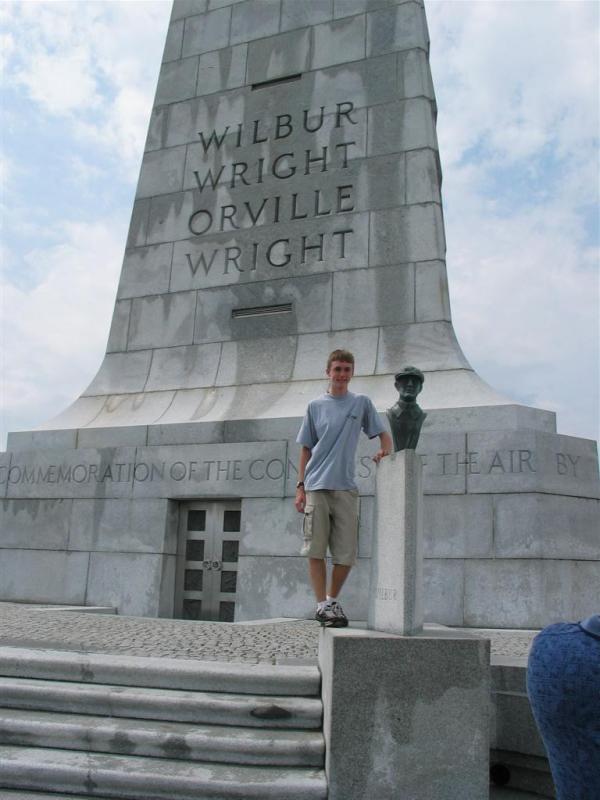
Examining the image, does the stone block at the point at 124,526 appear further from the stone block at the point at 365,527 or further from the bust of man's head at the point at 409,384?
the bust of man's head at the point at 409,384

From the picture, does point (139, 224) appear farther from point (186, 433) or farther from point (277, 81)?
point (186, 433)

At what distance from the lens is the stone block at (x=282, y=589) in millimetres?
8938

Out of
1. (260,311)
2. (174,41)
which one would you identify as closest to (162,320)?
(260,311)

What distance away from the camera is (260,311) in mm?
11531

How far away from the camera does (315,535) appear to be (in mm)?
5527

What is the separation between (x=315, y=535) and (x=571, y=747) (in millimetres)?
3128

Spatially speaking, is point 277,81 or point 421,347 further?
point 277,81

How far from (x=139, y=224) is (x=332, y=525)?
28.2 feet

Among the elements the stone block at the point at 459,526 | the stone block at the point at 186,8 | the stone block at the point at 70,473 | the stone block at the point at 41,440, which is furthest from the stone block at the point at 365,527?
the stone block at the point at 186,8

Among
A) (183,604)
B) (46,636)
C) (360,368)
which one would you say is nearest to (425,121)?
(360,368)

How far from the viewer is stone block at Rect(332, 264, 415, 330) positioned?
10578 millimetres

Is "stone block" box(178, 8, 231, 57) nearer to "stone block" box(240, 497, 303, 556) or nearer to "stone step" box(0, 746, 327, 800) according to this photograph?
"stone block" box(240, 497, 303, 556)

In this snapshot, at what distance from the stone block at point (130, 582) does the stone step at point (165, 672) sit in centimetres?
478

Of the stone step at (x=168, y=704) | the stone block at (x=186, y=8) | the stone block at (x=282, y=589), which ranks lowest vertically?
the stone step at (x=168, y=704)
